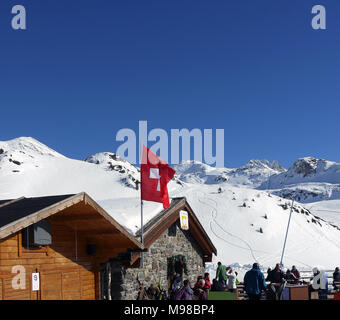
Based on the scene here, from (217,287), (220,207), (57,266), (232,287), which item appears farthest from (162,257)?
(220,207)

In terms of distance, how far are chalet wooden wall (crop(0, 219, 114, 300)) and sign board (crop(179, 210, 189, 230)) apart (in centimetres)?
491

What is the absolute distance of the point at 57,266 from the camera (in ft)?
29.6

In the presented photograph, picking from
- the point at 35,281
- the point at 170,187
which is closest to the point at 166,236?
the point at 35,281

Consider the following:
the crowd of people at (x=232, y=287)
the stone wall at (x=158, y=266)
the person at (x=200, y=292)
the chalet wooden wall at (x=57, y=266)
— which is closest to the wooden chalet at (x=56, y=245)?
the chalet wooden wall at (x=57, y=266)

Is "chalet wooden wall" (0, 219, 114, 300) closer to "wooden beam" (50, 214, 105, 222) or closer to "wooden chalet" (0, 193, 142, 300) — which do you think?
"wooden chalet" (0, 193, 142, 300)

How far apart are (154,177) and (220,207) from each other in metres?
32.7

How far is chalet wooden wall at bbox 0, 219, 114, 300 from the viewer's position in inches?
305

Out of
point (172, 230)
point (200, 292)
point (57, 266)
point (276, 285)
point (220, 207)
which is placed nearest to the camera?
point (57, 266)

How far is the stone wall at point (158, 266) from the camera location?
12.1 metres

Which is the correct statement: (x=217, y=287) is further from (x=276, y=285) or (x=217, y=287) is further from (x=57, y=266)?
(x=57, y=266)

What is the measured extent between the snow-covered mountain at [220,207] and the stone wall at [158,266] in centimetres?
113

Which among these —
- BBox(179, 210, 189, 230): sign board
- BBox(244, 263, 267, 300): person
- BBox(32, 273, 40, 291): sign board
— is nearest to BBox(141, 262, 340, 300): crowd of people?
BBox(244, 263, 267, 300): person

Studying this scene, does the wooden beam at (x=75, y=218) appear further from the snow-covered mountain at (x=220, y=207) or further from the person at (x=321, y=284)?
the person at (x=321, y=284)
